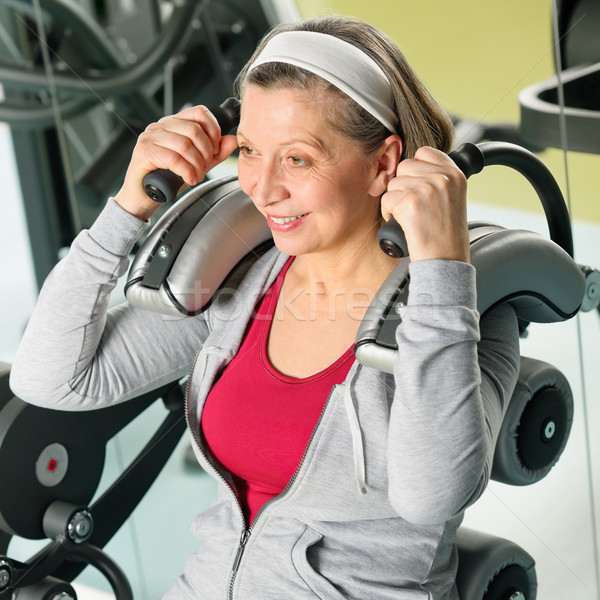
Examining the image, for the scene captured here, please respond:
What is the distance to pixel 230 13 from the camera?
82.3 inches

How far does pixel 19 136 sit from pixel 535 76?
1.76 metres

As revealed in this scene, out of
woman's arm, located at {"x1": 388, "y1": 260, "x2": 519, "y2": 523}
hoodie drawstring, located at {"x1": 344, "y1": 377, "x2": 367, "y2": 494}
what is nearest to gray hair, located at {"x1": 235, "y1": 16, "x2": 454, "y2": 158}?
woman's arm, located at {"x1": 388, "y1": 260, "x2": 519, "y2": 523}

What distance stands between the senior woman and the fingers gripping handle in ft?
A: 0.05

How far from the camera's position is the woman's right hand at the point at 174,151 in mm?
1164

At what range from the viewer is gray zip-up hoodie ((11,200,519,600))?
93 centimetres

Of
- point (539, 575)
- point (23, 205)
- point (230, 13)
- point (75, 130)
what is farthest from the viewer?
point (23, 205)

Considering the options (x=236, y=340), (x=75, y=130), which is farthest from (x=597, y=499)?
(x=75, y=130)

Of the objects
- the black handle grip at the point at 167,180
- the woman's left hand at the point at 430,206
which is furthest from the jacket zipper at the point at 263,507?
the black handle grip at the point at 167,180

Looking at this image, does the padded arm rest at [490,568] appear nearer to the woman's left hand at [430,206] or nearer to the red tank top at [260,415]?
the red tank top at [260,415]

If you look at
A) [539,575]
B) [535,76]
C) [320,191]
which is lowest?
[539,575]

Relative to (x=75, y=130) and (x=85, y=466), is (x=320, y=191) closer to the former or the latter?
(x=85, y=466)

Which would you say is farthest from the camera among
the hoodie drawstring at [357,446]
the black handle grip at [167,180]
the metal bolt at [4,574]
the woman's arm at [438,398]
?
the metal bolt at [4,574]

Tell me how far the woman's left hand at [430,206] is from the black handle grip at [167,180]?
1.11 ft

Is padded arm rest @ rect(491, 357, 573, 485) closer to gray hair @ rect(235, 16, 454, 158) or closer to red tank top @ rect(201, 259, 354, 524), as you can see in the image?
red tank top @ rect(201, 259, 354, 524)
